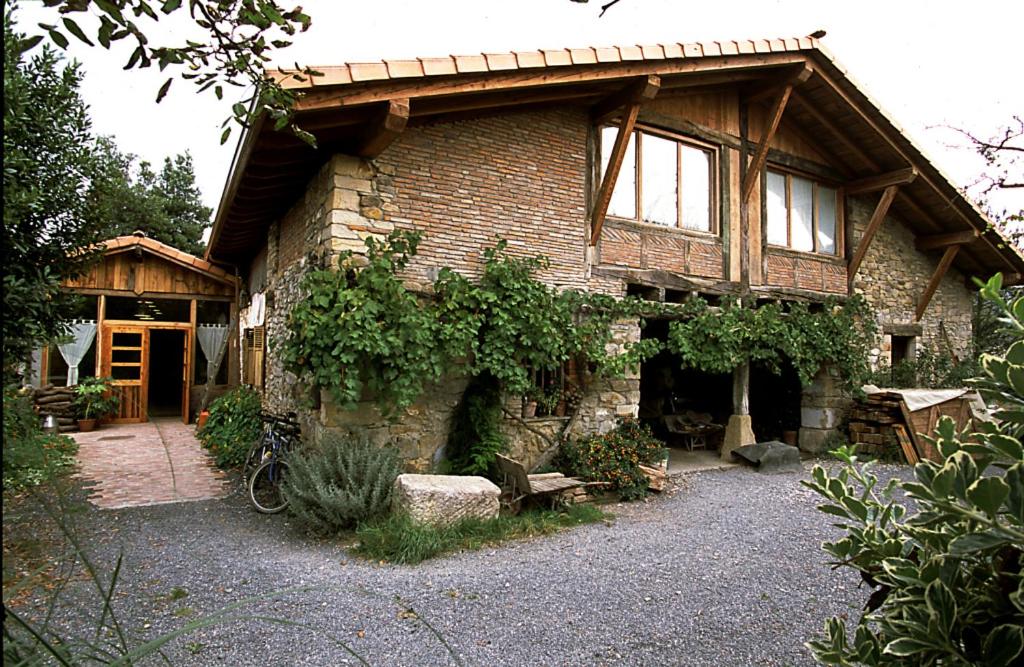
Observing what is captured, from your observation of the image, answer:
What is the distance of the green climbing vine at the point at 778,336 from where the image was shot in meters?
8.23

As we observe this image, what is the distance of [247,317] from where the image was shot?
11.8 m

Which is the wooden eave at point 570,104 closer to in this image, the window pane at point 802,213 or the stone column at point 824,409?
the window pane at point 802,213

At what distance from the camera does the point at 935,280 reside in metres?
11.0

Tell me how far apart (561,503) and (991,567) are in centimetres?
487

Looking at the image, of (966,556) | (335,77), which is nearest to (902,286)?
(335,77)

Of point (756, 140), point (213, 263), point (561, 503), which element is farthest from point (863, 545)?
point (213, 263)

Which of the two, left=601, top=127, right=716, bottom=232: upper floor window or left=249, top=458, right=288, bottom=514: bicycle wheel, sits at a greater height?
left=601, top=127, right=716, bottom=232: upper floor window

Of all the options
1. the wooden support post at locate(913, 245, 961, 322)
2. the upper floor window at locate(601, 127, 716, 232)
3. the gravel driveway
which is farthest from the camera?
the wooden support post at locate(913, 245, 961, 322)

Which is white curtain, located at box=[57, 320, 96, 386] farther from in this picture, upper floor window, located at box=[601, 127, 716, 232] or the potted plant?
upper floor window, located at box=[601, 127, 716, 232]

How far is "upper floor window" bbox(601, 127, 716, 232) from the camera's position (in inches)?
319

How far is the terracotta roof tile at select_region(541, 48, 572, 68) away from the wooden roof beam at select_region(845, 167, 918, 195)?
651 centimetres

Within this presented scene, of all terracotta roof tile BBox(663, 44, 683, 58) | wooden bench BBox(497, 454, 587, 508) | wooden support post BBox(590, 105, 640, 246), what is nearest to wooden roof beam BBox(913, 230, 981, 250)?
terracotta roof tile BBox(663, 44, 683, 58)

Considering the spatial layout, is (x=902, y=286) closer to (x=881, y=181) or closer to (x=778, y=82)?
(x=881, y=181)

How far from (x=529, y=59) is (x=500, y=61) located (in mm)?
355
